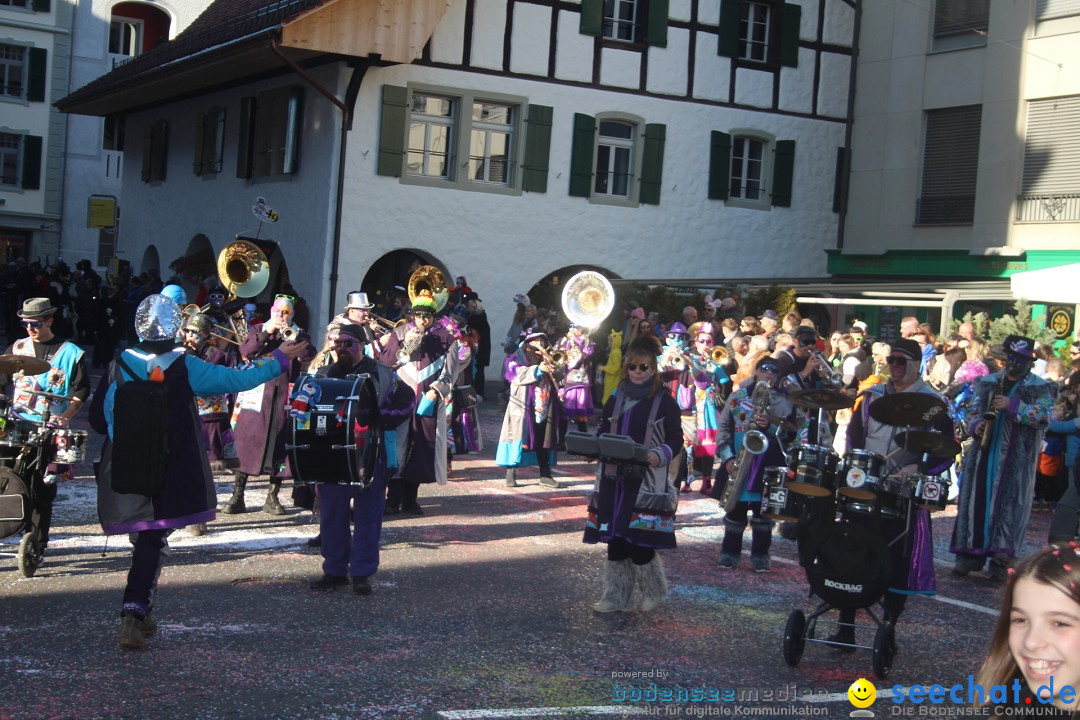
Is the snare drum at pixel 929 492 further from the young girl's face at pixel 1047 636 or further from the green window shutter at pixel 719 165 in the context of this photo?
the green window shutter at pixel 719 165

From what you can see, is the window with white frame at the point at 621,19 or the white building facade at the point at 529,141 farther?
the window with white frame at the point at 621,19

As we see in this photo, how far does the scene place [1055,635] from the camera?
9.55 ft

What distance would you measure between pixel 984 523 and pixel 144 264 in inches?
1045

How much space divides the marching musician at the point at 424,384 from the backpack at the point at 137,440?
4.46 meters

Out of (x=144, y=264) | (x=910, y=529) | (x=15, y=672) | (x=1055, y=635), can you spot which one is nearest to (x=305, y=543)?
(x=15, y=672)

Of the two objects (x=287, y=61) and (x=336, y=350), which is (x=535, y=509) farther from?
(x=287, y=61)

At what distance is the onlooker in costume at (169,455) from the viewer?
6.78 meters

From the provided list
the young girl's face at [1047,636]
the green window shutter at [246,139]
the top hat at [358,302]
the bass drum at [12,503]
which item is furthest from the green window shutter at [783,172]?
the young girl's face at [1047,636]

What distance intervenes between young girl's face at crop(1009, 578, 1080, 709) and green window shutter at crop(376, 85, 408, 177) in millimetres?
21237

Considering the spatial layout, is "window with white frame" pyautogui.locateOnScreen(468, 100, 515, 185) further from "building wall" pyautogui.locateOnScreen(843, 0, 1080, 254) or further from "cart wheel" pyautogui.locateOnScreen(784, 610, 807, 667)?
"cart wheel" pyautogui.locateOnScreen(784, 610, 807, 667)

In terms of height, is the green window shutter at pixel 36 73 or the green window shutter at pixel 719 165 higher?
the green window shutter at pixel 36 73

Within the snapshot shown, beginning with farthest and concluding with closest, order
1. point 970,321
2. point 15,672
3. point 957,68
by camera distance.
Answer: point 957,68 → point 970,321 → point 15,672

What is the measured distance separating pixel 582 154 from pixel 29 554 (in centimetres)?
1830

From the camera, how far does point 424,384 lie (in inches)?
442
